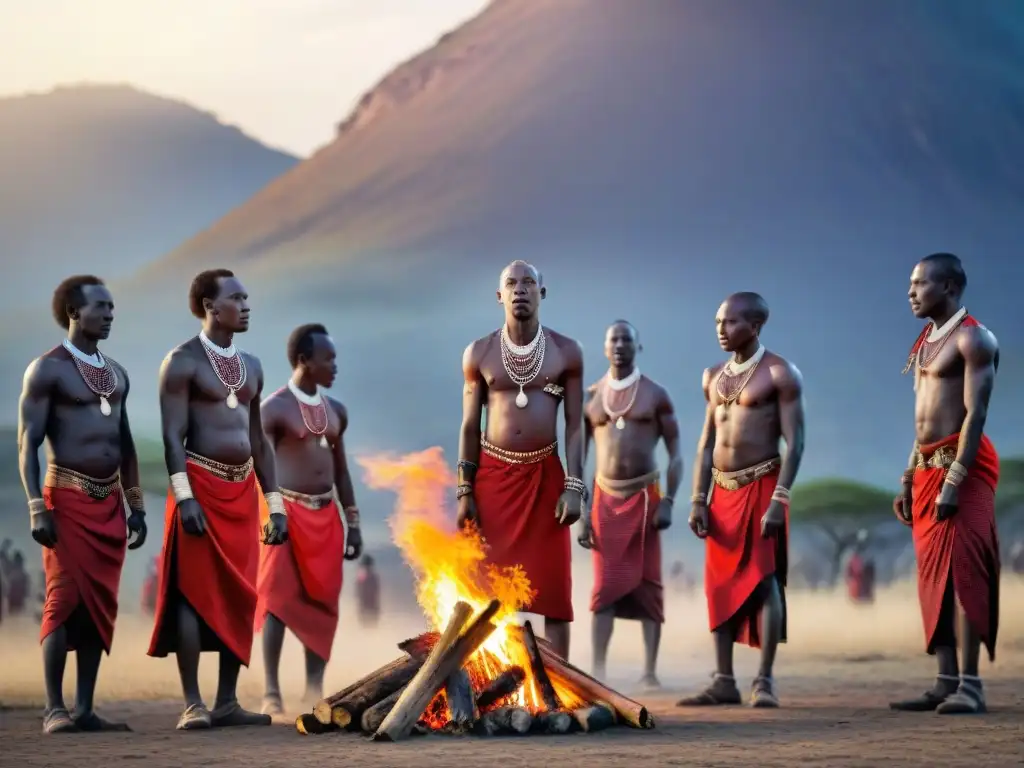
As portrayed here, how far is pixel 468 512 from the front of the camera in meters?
9.10

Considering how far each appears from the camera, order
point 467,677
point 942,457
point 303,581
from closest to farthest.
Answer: point 467,677 < point 942,457 < point 303,581

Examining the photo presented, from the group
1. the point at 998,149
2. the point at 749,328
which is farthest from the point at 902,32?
the point at 749,328

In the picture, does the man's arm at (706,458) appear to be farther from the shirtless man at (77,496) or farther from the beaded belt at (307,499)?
the shirtless man at (77,496)

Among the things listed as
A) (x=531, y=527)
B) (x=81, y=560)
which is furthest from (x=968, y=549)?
(x=81, y=560)

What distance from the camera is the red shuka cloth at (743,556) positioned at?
9.70 metres

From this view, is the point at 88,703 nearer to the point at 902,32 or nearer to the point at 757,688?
the point at 757,688

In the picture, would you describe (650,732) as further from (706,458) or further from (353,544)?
(353,544)

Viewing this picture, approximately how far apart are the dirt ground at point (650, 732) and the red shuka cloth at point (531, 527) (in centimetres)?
92

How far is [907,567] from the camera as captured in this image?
119ft

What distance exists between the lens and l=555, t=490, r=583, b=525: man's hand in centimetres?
887

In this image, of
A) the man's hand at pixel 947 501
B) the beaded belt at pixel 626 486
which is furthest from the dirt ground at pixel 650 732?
the beaded belt at pixel 626 486

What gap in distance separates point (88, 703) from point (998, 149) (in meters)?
45.2

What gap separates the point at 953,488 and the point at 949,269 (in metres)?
1.28

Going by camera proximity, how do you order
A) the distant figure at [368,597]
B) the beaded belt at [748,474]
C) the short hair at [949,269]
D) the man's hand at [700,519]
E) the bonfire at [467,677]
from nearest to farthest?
the bonfire at [467,677] → the short hair at [949,269] → the beaded belt at [748,474] → the man's hand at [700,519] → the distant figure at [368,597]
